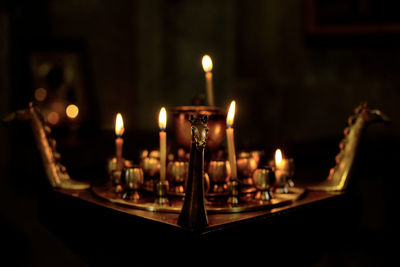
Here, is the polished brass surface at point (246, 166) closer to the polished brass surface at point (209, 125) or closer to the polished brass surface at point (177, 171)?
the polished brass surface at point (209, 125)

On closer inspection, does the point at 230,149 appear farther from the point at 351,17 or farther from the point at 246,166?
the point at 351,17

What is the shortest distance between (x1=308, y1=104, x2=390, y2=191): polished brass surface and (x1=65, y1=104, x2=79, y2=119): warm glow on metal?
2493mm

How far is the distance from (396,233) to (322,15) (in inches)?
78.2

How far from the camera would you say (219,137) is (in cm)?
133

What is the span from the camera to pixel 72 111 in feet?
11.1

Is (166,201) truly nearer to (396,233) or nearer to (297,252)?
(297,252)

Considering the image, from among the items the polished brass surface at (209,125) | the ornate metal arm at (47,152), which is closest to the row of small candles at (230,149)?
the polished brass surface at (209,125)

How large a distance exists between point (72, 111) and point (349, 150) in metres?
2.58

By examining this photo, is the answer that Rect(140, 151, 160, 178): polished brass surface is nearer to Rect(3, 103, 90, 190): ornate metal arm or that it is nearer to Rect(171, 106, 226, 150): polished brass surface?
Rect(171, 106, 226, 150): polished brass surface

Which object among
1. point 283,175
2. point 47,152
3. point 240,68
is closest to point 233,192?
point 283,175

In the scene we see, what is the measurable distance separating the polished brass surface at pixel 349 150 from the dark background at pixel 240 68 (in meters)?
1.94

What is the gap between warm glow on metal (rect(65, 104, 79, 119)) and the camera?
3363mm

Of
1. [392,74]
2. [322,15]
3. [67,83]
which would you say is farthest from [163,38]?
[392,74]

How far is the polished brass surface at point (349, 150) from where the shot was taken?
4.48 ft
